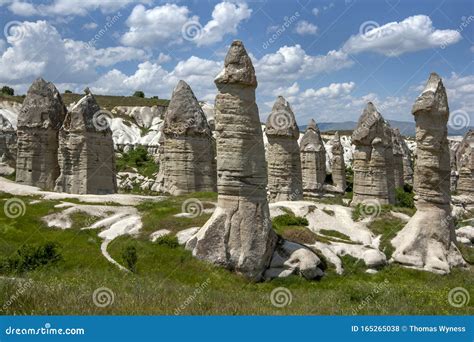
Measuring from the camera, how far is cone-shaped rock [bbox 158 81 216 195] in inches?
1300

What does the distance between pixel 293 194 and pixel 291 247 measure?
1454 cm

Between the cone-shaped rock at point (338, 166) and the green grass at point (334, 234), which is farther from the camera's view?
the cone-shaped rock at point (338, 166)

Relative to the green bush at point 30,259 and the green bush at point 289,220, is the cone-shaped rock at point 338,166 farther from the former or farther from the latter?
the green bush at point 30,259

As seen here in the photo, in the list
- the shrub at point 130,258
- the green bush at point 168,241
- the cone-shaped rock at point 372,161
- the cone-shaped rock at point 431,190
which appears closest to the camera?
the shrub at point 130,258

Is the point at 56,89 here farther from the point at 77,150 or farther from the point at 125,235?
the point at 125,235

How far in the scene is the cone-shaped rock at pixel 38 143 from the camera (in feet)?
113

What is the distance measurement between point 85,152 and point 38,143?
5470mm

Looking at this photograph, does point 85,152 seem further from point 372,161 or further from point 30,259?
point 372,161

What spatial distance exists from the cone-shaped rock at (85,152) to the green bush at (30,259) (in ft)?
41.2

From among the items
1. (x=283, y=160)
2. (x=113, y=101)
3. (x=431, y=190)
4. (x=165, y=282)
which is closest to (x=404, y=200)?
(x=283, y=160)

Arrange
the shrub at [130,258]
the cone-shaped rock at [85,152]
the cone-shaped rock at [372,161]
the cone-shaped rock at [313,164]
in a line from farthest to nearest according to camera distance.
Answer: the cone-shaped rock at [313,164] < the cone-shaped rock at [372,161] < the cone-shaped rock at [85,152] < the shrub at [130,258]

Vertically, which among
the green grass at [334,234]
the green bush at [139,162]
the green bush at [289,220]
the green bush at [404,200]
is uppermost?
the green bush at [139,162]

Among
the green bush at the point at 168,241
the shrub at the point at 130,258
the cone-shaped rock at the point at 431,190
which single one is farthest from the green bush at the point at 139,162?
the cone-shaped rock at the point at 431,190

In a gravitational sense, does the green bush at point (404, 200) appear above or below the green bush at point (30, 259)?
above
